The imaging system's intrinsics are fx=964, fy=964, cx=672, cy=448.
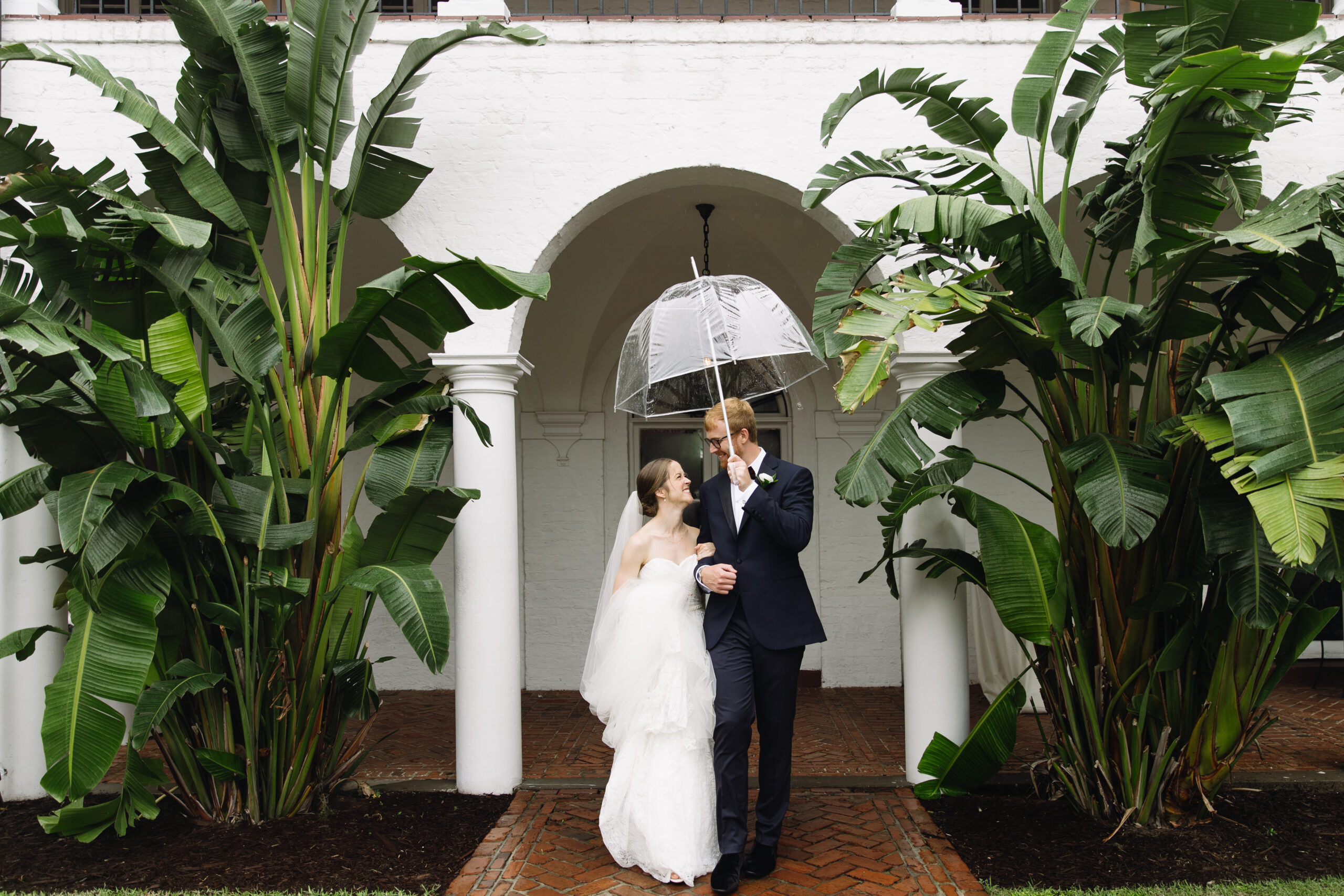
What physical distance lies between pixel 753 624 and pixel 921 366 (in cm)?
212

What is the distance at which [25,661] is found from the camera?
575 centimetres

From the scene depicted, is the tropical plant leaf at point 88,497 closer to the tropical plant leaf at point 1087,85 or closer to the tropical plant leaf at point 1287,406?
the tropical plant leaf at point 1287,406

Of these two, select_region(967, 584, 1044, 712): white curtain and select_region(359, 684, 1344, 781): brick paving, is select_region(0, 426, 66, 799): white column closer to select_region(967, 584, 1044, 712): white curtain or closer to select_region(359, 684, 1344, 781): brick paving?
select_region(359, 684, 1344, 781): brick paving

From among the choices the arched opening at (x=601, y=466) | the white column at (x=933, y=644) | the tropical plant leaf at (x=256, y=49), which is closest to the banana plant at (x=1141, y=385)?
the white column at (x=933, y=644)

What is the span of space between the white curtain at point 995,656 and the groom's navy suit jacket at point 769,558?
3863mm

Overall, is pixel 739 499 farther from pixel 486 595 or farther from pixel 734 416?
pixel 486 595

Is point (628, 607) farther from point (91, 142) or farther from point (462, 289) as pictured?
point (91, 142)

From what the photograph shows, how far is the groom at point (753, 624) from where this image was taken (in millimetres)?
4254

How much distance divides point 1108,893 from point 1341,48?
3.77 meters

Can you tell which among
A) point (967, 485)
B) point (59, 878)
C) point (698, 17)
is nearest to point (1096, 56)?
point (698, 17)

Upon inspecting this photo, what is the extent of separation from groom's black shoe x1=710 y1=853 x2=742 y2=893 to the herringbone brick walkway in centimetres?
10

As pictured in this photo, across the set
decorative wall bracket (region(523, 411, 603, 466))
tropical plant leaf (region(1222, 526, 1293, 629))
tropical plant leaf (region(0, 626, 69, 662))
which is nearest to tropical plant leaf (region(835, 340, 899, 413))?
tropical plant leaf (region(1222, 526, 1293, 629))

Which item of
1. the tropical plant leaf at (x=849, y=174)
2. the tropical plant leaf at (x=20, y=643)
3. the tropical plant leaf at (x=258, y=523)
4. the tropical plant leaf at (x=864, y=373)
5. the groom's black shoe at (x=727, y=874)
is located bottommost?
the groom's black shoe at (x=727, y=874)

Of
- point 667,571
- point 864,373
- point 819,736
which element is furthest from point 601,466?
point 864,373
